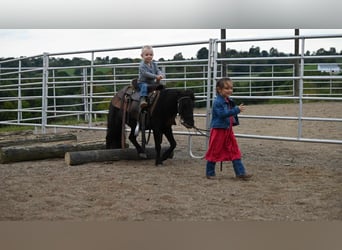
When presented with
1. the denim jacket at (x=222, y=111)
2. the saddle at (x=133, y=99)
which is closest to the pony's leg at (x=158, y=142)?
the saddle at (x=133, y=99)

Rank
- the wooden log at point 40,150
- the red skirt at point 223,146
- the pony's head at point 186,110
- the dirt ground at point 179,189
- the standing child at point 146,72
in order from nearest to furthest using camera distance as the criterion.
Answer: the dirt ground at point 179,189, the red skirt at point 223,146, the pony's head at point 186,110, the standing child at point 146,72, the wooden log at point 40,150

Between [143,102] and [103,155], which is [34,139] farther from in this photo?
[143,102]

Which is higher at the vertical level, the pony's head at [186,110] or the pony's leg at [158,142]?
the pony's head at [186,110]

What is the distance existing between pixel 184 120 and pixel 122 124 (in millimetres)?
942

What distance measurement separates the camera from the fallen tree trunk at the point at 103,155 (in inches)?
212

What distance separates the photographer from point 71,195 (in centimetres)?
394

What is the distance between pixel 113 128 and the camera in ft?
19.3

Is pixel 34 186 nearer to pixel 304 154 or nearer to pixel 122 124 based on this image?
pixel 122 124

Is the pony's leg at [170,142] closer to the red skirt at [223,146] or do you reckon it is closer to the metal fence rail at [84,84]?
the metal fence rail at [84,84]

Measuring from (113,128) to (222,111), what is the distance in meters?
1.81

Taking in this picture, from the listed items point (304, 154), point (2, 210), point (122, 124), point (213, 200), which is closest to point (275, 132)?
point (304, 154)

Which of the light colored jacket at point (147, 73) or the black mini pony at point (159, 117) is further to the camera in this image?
the light colored jacket at point (147, 73)

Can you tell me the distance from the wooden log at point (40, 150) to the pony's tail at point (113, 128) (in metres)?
0.22

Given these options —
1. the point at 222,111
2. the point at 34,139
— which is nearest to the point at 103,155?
the point at 34,139
